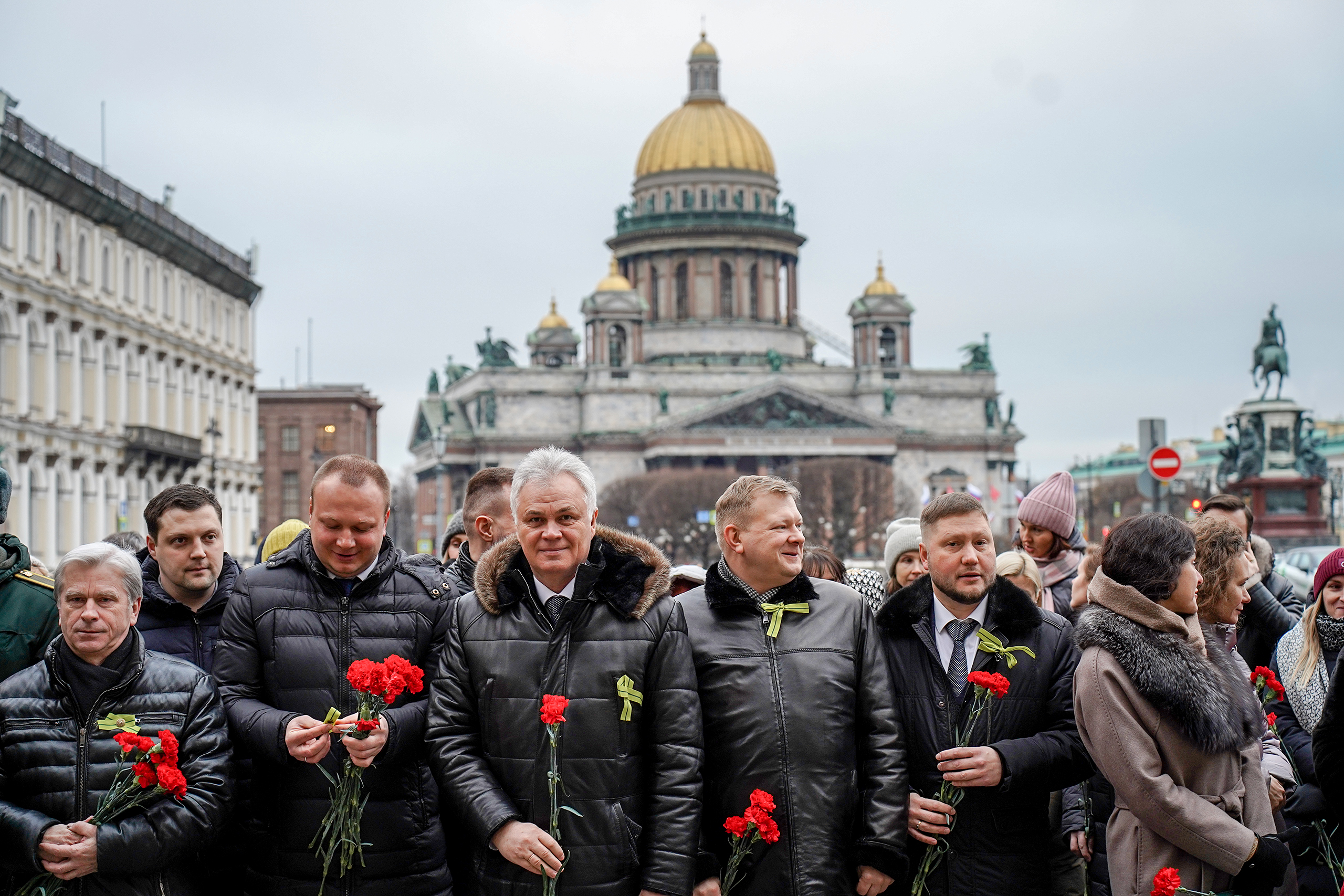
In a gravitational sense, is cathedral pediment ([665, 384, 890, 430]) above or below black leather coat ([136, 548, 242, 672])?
above

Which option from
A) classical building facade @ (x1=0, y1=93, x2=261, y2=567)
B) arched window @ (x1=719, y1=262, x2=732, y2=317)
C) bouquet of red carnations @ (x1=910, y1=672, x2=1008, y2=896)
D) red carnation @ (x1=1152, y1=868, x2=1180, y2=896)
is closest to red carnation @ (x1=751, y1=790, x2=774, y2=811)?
bouquet of red carnations @ (x1=910, y1=672, x2=1008, y2=896)

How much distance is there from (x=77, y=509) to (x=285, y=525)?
33795mm

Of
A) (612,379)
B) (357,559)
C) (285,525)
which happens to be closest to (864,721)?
(357,559)

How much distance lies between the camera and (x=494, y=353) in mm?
80250

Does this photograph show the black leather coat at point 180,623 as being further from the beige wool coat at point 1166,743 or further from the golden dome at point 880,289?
the golden dome at point 880,289

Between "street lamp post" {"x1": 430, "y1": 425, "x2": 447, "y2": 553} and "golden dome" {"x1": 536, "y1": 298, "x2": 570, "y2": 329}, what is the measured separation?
9960 mm

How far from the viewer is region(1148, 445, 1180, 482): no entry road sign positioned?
1680 cm

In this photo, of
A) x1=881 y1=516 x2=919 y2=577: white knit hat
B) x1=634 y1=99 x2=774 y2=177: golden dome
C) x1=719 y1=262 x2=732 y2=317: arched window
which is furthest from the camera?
x1=719 y1=262 x2=732 y2=317: arched window

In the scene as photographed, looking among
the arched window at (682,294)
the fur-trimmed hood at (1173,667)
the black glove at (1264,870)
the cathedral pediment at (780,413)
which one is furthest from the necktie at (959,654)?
the arched window at (682,294)

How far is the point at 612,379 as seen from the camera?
7750cm

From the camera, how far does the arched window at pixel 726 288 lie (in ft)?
285

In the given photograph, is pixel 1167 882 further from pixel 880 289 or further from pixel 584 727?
pixel 880 289

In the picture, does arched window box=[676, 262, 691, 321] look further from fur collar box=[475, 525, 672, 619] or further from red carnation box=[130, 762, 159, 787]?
red carnation box=[130, 762, 159, 787]

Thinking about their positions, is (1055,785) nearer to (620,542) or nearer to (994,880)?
(994,880)
